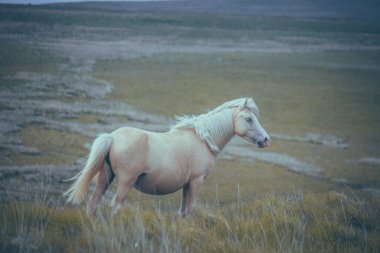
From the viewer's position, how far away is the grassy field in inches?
195

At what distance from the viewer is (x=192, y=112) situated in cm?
2944

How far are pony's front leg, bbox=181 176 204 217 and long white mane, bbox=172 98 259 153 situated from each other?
1.76 feet

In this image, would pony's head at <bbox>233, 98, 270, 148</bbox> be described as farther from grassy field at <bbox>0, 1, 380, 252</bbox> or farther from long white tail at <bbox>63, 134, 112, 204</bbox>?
long white tail at <bbox>63, 134, 112, 204</bbox>

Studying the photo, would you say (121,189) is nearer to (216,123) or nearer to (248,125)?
(216,123)

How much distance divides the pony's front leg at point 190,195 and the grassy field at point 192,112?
0.41 ft

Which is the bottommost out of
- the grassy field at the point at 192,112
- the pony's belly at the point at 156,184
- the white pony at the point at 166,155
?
the grassy field at the point at 192,112

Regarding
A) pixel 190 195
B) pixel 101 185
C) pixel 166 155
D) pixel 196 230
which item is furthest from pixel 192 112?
pixel 196 230

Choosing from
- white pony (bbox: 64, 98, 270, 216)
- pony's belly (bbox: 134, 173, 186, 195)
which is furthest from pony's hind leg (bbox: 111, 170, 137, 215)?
pony's belly (bbox: 134, 173, 186, 195)

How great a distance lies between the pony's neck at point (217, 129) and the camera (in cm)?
679

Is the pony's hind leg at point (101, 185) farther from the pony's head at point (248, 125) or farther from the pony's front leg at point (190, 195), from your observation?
the pony's head at point (248, 125)

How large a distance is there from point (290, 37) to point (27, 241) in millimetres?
69312

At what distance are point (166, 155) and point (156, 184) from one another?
348 mm

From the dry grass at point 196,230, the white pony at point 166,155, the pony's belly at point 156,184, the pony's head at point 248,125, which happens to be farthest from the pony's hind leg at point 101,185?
the pony's head at point 248,125

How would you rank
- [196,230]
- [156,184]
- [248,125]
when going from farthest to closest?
1. [248,125]
2. [156,184]
3. [196,230]
